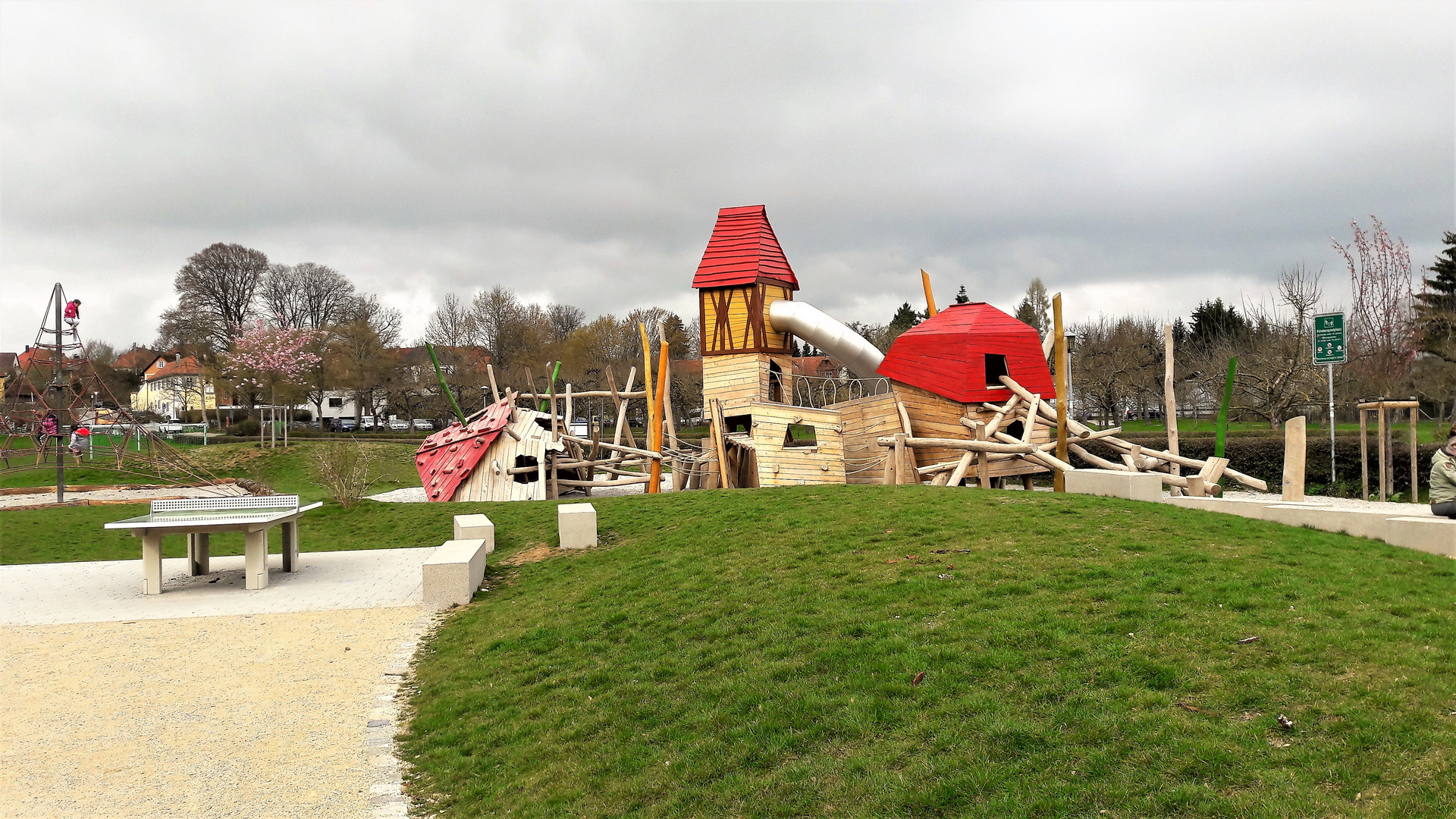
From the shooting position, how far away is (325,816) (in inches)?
202

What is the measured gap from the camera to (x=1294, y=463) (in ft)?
39.8

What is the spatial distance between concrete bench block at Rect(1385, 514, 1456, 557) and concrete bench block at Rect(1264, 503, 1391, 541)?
6.8 inches

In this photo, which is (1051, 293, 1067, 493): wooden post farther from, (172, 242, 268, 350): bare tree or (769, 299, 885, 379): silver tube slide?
(172, 242, 268, 350): bare tree

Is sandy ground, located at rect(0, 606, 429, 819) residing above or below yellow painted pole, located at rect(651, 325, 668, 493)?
below

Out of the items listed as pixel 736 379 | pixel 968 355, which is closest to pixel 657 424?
pixel 736 379

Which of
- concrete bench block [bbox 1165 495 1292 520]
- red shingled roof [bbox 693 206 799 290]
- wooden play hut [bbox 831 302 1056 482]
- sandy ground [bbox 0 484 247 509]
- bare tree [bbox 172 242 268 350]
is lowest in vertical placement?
sandy ground [bbox 0 484 247 509]

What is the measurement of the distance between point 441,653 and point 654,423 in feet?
45.8

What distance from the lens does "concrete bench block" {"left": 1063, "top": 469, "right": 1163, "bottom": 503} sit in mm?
12328

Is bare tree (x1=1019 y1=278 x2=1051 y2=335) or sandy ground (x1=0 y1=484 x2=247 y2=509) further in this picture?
bare tree (x1=1019 y1=278 x2=1051 y2=335)

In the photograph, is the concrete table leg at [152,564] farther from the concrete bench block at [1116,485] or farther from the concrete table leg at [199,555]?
the concrete bench block at [1116,485]

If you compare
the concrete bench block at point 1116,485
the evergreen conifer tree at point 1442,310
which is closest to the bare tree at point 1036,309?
the evergreen conifer tree at point 1442,310

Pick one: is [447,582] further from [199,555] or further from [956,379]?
[956,379]

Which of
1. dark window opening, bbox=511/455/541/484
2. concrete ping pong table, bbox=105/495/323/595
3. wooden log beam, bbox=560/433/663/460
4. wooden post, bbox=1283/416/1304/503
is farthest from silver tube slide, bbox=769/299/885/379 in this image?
concrete ping pong table, bbox=105/495/323/595

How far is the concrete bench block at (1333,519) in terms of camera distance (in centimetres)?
922
